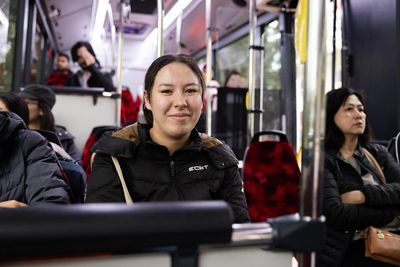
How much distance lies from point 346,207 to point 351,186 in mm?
181

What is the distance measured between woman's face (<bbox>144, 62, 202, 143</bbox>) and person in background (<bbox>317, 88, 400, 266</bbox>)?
36.1 inches

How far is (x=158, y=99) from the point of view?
1530 millimetres

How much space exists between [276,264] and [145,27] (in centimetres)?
723

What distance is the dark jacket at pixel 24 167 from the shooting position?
1720 millimetres

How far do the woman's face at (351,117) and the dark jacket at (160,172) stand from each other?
1185 mm

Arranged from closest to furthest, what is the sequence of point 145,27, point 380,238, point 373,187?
point 380,238, point 373,187, point 145,27

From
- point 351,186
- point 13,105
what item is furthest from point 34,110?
point 351,186

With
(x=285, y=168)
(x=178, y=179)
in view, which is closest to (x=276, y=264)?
(x=178, y=179)

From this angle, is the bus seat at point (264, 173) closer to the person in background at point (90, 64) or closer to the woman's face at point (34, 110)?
the woman's face at point (34, 110)

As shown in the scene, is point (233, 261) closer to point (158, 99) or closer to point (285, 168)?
point (158, 99)

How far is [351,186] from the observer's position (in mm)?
2391

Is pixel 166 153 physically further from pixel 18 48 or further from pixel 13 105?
pixel 18 48

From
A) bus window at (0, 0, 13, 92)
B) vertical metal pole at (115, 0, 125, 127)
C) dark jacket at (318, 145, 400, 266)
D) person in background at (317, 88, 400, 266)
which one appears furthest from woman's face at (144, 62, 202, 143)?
bus window at (0, 0, 13, 92)

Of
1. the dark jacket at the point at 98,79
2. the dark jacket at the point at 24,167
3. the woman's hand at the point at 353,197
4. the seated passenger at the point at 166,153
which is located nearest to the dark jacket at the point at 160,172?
the seated passenger at the point at 166,153
